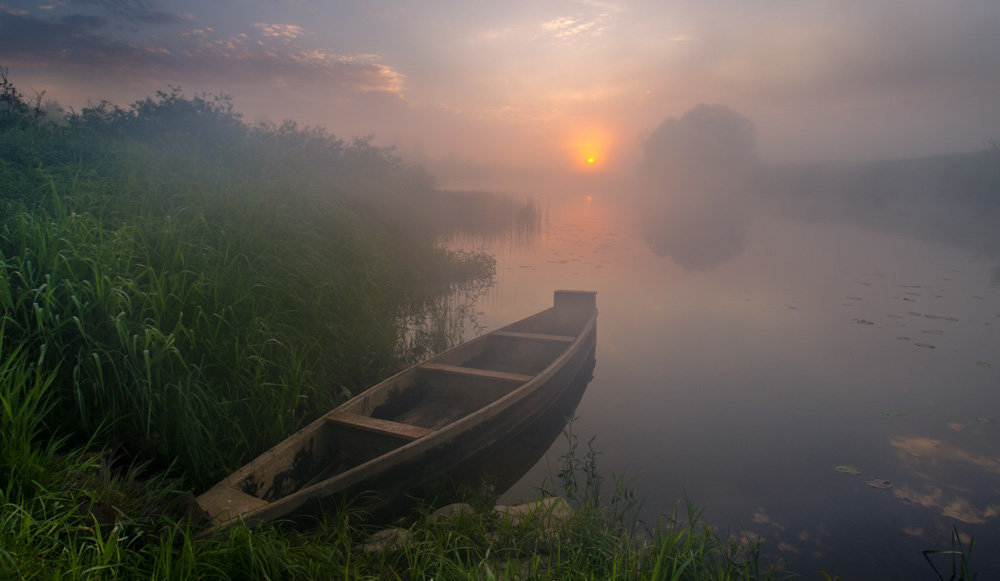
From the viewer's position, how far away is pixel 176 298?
13.1ft

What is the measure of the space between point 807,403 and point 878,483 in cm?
188

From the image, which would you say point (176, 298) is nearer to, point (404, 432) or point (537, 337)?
point (404, 432)

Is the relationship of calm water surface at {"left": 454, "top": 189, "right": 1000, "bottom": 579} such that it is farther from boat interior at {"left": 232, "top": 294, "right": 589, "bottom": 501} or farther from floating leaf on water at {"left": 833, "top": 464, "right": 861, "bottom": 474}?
boat interior at {"left": 232, "top": 294, "right": 589, "bottom": 501}

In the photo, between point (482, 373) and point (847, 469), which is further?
point (482, 373)

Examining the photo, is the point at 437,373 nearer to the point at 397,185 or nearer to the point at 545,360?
the point at 545,360

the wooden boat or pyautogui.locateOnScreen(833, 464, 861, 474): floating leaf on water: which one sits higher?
the wooden boat

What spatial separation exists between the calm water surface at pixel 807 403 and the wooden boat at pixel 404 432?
0.75 m

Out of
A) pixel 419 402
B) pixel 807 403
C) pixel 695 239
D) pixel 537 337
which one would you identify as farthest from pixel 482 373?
pixel 695 239

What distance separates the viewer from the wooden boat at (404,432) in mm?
3265

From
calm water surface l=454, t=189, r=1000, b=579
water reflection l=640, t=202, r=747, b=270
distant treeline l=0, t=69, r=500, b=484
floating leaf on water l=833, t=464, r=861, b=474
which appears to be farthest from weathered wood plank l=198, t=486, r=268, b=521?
water reflection l=640, t=202, r=747, b=270

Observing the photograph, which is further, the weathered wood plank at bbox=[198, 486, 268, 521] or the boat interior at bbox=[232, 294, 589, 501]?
the boat interior at bbox=[232, 294, 589, 501]

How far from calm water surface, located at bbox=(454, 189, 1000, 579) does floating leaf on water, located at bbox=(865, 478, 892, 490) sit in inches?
0.6

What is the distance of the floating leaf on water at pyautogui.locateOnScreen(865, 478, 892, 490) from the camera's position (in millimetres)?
4602

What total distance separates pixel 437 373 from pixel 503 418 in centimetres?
124
